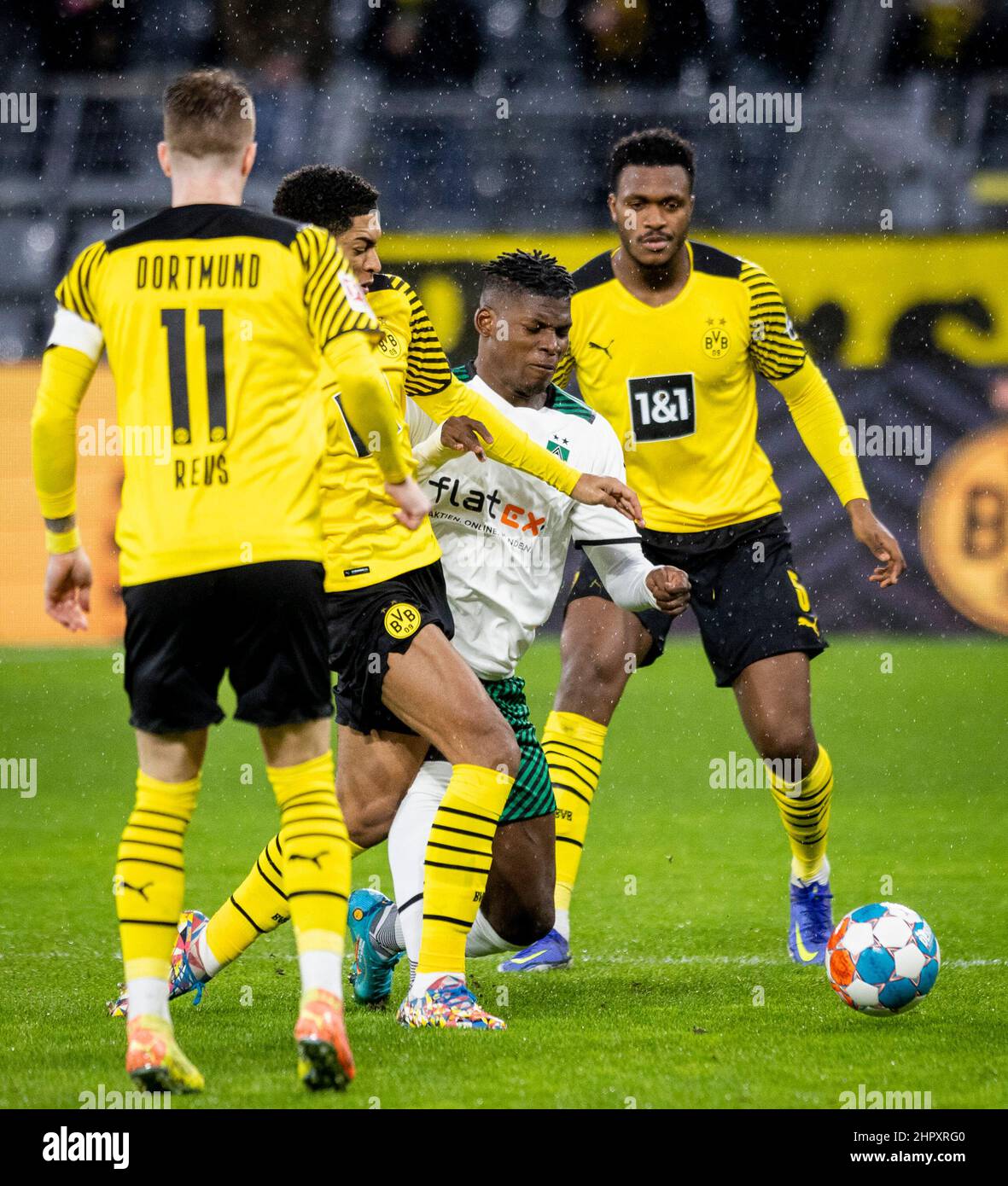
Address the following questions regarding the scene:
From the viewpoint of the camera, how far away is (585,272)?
605 centimetres

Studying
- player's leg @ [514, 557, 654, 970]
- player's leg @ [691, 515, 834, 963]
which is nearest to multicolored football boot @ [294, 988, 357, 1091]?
player's leg @ [514, 557, 654, 970]

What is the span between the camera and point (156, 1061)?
3.39 m

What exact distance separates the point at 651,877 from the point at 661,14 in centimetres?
1145

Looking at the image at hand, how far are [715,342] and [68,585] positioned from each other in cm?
287

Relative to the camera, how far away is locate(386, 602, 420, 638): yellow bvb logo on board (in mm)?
4355

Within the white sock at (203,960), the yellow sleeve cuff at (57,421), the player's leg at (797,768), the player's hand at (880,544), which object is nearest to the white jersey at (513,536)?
the player's leg at (797,768)

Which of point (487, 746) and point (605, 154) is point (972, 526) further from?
point (487, 746)

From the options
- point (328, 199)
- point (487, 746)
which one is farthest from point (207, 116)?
point (487, 746)

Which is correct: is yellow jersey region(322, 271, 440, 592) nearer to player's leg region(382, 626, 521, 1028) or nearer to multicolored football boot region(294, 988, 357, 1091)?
player's leg region(382, 626, 521, 1028)

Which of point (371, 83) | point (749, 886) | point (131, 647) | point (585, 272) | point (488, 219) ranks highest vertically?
point (371, 83)

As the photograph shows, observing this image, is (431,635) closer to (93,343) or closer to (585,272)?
(93,343)

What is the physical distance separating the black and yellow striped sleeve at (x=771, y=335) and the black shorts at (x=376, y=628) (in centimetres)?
176

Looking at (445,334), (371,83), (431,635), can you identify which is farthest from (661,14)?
(431,635)

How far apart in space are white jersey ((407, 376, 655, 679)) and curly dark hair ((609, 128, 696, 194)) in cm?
122
